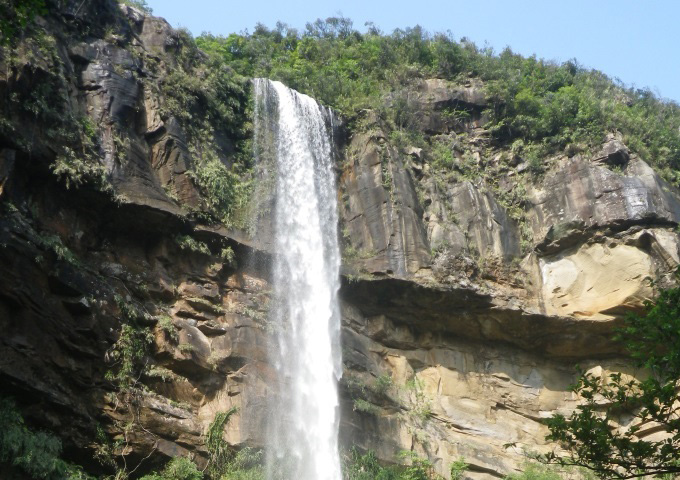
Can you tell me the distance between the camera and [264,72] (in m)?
25.8

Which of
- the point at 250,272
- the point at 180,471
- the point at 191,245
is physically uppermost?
the point at 191,245

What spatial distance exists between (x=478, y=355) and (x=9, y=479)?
12.9m

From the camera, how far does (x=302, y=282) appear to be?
742 inches

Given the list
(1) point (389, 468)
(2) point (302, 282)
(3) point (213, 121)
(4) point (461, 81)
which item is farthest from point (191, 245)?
(4) point (461, 81)

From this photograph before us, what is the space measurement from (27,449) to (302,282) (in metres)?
8.45

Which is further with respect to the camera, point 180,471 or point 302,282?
point 302,282

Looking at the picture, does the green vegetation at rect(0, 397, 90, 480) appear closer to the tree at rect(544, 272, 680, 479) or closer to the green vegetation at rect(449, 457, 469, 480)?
the tree at rect(544, 272, 680, 479)

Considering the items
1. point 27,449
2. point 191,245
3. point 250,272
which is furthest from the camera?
point 250,272

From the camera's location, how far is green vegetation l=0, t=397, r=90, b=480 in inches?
464

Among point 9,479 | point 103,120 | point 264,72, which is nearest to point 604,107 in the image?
point 264,72

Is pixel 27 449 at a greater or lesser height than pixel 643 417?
lesser

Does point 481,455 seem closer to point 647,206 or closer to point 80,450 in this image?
point 647,206

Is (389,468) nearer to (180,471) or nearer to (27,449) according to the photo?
(180,471)

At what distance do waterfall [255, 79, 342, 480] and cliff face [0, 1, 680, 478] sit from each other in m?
0.48
